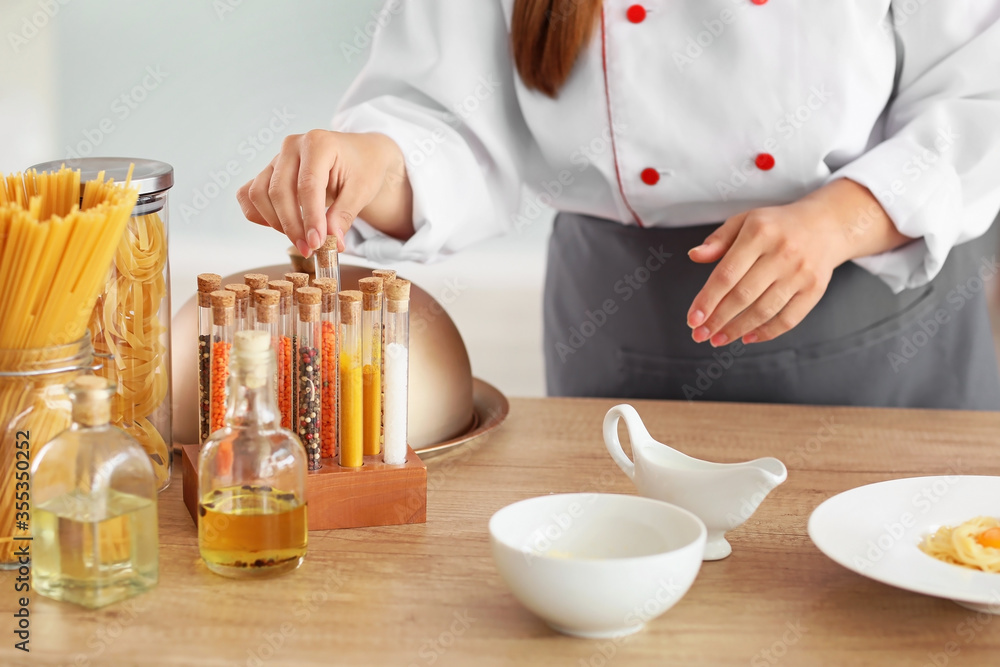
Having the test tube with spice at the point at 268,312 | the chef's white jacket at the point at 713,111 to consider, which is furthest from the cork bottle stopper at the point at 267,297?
the chef's white jacket at the point at 713,111

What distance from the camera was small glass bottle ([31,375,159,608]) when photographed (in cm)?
64

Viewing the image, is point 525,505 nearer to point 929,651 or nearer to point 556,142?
point 929,651

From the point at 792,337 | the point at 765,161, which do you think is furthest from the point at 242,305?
the point at 792,337

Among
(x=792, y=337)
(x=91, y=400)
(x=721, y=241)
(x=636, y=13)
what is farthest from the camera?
(x=792, y=337)

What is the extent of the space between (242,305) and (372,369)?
0.40 feet

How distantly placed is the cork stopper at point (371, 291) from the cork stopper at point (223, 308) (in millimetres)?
106

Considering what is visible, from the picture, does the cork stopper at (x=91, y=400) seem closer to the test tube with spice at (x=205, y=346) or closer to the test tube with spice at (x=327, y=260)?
the test tube with spice at (x=205, y=346)

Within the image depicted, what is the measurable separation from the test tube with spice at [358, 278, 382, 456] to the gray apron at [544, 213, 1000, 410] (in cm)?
57

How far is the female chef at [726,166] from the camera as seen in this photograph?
1044 millimetres

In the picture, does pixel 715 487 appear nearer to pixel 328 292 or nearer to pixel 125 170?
pixel 328 292

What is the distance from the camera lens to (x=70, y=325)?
682mm

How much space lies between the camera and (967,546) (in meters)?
0.70

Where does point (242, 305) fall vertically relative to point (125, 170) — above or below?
below

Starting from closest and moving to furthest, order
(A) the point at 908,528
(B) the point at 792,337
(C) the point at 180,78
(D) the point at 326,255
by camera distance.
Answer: (A) the point at 908,528, (D) the point at 326,255, (B) the point at 792,337, (C) the point at 180,78
